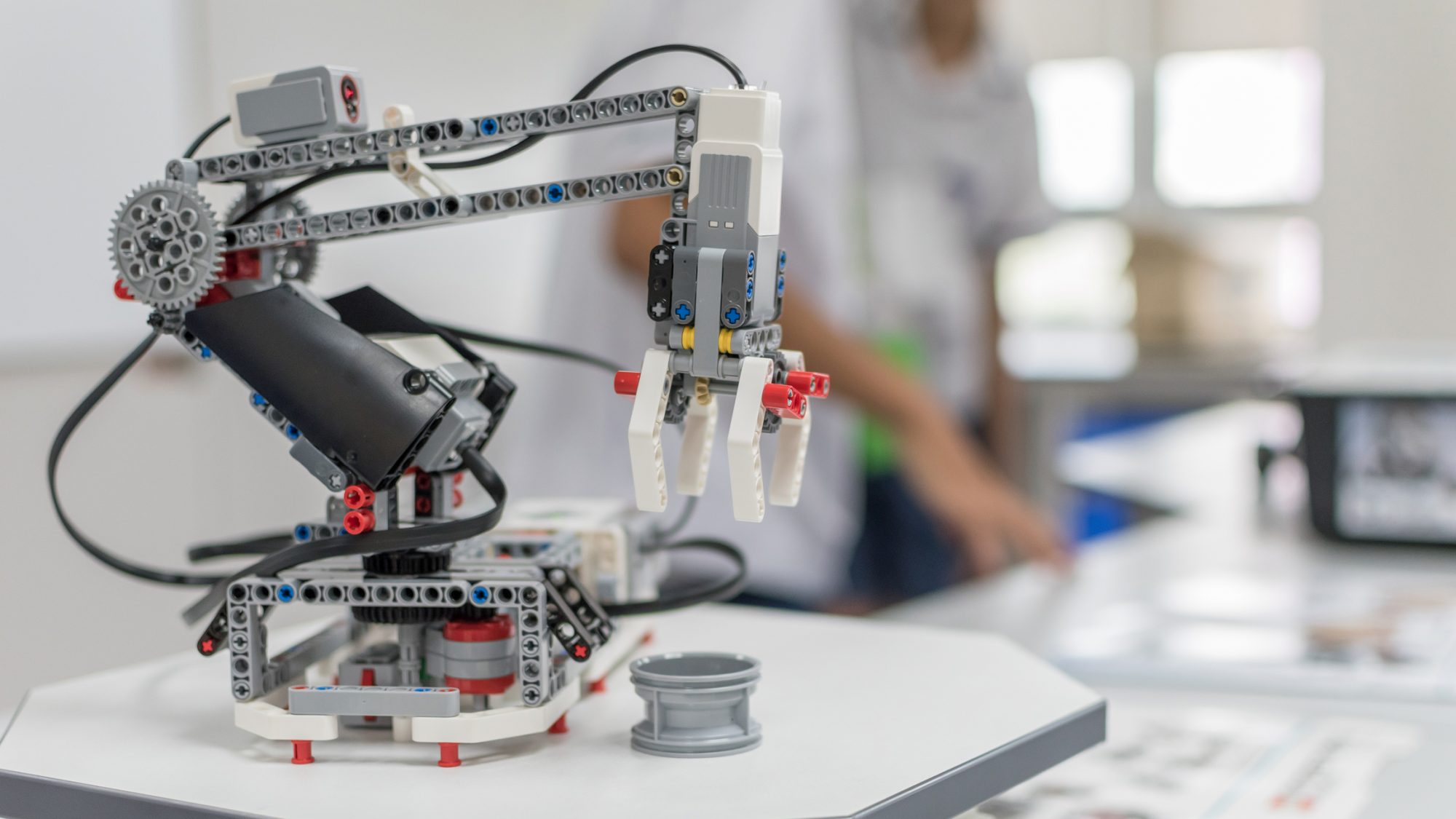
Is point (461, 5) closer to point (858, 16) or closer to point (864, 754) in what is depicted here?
point (858, 16)

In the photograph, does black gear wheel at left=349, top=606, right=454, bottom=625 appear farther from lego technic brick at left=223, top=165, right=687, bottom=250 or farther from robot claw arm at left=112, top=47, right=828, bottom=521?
lego technic brick at left=223, top=165, right=687, bottom=250

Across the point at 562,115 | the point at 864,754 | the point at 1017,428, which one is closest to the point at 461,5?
the point at 562,115

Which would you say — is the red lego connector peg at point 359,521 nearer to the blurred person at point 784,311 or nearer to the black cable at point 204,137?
the black cable at point 204,137

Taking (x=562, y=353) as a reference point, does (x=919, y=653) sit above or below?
below

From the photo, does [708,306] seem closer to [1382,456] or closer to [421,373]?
[421,373]

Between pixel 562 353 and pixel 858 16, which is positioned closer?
pixel 562 353

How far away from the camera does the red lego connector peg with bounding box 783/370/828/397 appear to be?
0.69m

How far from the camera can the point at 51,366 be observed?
4.31 ft

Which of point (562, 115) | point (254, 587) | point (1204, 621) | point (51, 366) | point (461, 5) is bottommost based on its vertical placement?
point (1204, 621)

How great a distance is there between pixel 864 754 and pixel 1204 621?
717 mm

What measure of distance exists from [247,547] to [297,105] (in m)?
0.29

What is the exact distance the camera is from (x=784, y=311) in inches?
63.4

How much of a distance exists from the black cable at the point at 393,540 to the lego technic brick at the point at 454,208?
13cm

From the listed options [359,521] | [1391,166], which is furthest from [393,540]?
[1391,166]
